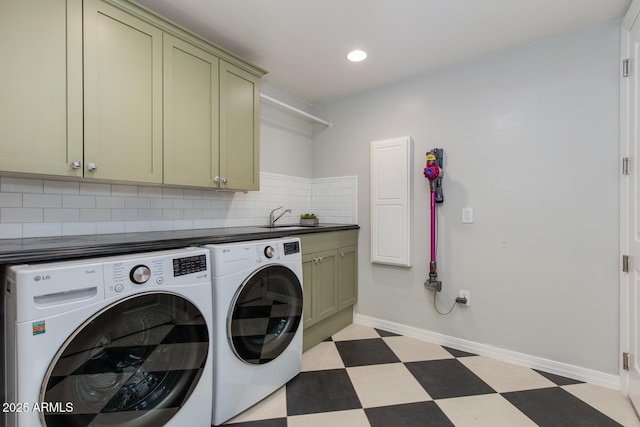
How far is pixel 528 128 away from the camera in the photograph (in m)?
2.04

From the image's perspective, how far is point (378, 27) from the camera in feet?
6.13

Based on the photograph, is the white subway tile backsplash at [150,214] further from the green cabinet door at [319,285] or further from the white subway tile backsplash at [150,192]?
the green cabinet door at [319,285]

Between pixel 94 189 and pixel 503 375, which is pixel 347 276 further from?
pixel 94 189

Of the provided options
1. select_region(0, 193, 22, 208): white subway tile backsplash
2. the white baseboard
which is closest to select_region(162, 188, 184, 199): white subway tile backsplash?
select_region(0, 193, 22, 208): white subway tile backsplash

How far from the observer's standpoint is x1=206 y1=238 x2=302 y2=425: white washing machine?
1423 mm

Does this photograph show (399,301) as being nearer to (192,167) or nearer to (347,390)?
(347,390)

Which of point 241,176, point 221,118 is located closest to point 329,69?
point 221,118

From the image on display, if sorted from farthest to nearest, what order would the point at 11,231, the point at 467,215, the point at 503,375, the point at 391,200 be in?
the point at 391,200 → the point at 467,215 → the point at 503,375 → the point at 11,231

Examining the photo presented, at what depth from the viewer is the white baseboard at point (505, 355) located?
1.81 m

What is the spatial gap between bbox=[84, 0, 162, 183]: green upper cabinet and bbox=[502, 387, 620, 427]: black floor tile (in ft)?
8.04

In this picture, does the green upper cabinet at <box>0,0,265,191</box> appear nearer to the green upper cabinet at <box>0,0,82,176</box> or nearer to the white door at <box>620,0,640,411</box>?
the green upper cabinet at <box>0,0,82,176</box>

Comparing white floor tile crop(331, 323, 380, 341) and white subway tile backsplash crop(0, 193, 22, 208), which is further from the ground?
white subway tile backsplash crop(0, 193, 22, 208)

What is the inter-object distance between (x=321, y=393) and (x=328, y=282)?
0.88 metres

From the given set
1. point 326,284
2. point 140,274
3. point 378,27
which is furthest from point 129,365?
point 378,27
